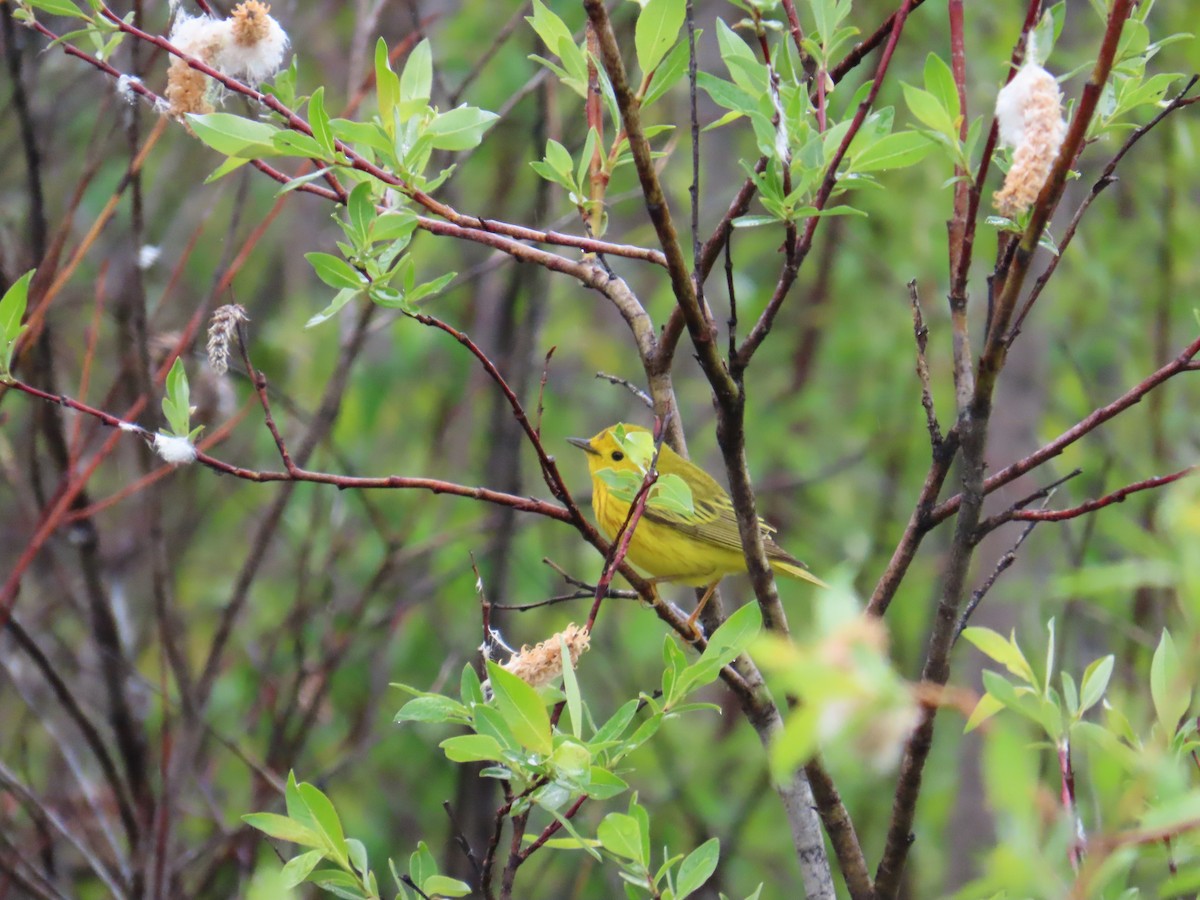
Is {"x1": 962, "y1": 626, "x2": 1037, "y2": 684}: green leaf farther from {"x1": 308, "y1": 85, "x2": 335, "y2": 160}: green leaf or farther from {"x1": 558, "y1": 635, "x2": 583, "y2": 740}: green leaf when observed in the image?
{"x1": 308, "y1": 85, "x2": 335, "y2": 160}: green leaf

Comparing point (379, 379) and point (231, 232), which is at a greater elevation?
point (231, 232)

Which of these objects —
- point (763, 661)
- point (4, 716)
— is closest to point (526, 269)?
point (4, 716)

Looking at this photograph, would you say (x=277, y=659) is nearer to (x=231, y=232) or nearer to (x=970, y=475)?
(x=231, y=232)

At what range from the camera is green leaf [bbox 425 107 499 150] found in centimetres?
178

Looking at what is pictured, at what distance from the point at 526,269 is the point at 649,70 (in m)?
2.78

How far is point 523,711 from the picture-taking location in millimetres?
1525

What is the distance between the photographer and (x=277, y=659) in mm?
5777

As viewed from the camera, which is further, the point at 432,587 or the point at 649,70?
the point at 432,587

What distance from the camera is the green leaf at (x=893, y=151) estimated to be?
1.77m

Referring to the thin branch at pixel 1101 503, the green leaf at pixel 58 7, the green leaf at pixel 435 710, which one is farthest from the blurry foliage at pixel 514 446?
the thin branch at pixel 1101 503

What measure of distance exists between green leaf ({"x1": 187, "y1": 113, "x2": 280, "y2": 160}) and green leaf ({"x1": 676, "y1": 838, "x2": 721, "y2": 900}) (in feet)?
3.83

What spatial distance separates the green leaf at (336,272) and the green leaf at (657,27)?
1.83 ft

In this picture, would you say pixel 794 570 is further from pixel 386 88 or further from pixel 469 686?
pixel 386 88

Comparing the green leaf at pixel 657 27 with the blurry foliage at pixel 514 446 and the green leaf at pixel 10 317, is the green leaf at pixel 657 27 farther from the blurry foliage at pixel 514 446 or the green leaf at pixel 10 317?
the blurry foliage at pixel 514 446
